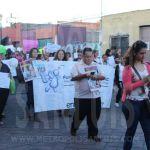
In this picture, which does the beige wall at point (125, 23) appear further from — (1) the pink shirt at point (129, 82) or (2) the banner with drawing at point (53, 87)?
(1) the pink shirt at point (129, 82)

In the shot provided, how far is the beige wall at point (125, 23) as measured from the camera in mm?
26891

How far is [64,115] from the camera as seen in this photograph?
1025 cm

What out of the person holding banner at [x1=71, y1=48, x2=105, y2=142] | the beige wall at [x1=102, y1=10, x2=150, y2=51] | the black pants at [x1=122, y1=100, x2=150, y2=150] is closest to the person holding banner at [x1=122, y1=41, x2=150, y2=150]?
the black pants at [x1=122, y1=100, x2=150, y2=150]

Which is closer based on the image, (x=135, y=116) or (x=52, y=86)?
(x=135, y=116)

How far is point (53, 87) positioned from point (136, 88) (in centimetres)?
440

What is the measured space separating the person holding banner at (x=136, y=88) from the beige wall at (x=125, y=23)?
835 inches

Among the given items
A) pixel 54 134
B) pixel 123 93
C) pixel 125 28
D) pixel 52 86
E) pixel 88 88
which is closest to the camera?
pixel 123 93

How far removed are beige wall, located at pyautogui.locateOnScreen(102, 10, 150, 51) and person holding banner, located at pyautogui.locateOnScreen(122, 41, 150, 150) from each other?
21.2 m

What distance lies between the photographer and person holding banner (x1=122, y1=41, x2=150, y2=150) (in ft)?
19.0

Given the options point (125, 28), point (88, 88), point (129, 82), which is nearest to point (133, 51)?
point (129, 82)

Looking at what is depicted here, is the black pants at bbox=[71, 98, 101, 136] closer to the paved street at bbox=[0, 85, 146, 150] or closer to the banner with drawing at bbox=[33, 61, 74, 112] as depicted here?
the paved street at bbox=[0, 85, 146, 150]

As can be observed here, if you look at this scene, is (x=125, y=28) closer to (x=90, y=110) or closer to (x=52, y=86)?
(x=52, y=86)

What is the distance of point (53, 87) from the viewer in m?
9.98

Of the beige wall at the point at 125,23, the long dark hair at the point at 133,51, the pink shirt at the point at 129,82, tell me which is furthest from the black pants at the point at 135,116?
the beige wall at the point at 125,23
